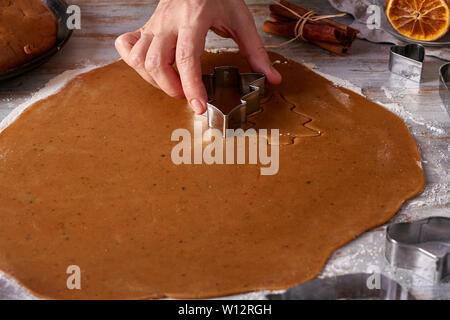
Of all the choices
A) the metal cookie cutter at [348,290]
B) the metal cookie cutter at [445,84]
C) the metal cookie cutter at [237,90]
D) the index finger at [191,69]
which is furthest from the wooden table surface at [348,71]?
the index finger at [191,69]

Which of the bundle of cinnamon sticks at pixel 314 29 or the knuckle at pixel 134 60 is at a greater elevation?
A: the knuckle at pixel 134 60

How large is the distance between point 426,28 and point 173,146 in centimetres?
102

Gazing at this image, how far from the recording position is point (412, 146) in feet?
5.08

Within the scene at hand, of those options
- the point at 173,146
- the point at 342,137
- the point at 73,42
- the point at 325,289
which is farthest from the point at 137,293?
the point at 73,42

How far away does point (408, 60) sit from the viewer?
183 cm

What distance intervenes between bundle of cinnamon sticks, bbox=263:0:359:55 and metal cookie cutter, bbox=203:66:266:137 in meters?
0.40

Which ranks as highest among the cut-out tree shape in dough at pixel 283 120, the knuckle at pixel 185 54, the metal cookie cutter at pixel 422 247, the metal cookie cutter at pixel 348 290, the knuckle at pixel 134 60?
the knuckle at pixel 185 54

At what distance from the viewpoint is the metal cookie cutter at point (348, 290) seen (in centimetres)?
117

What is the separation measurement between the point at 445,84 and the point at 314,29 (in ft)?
1.66

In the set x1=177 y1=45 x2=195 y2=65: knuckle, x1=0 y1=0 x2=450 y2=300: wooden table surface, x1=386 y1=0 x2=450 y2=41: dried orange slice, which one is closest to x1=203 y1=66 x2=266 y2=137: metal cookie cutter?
x1=177 y1=45 x2=195 y2=65: knuckle

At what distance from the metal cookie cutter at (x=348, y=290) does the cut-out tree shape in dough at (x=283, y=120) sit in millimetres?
478

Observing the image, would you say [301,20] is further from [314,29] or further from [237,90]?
[237,90]

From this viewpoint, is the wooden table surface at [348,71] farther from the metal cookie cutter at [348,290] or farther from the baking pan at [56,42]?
the metal cookie cutter at [348,290]

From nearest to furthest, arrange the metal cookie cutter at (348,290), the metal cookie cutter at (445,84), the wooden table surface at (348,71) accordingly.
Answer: the metal cookie cutter at (348,290) < the wooden table surface at (348,71) < the metal cookie cutter at (445,84)
